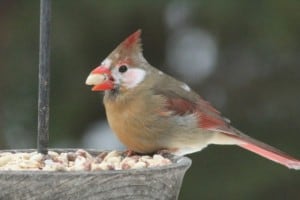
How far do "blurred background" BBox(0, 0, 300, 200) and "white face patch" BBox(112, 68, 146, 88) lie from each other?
1502 mm

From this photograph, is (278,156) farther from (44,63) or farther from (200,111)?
(44,63)

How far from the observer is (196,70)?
5309 mm

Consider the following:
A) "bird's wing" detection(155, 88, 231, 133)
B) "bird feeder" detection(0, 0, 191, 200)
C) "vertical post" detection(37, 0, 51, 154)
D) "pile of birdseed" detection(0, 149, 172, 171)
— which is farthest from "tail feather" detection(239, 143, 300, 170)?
"vertical post" detection(37, 0, 51, 154)

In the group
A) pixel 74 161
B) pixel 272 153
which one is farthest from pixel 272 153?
pixel 74 161

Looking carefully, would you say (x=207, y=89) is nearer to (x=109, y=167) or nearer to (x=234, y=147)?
(x=234, y=147)

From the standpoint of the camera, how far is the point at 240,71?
534 centimetres

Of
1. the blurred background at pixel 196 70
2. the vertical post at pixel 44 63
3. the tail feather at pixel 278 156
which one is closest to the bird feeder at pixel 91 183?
the vertical post at pixel 44 63

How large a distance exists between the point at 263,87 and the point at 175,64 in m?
0.53

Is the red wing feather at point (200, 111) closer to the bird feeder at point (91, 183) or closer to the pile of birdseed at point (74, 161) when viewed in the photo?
the pile of birdseed at point (74, 161)

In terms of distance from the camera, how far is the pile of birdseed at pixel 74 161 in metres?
2.47

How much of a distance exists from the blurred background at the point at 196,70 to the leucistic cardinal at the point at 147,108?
1.40m

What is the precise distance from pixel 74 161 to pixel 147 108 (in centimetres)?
59

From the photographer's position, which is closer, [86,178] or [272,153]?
[86,178]

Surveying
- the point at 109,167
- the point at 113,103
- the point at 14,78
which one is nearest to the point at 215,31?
the point at 14,78
